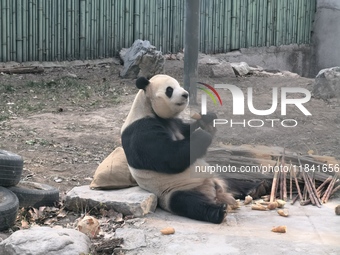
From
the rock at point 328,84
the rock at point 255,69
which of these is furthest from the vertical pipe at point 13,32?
the rock at point 328,84

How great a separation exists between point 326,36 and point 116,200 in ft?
35.0

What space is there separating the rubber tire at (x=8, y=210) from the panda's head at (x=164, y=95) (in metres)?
1.25

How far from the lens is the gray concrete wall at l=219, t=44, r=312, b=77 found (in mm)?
13508

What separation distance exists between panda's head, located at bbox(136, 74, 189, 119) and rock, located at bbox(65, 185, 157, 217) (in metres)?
0.63

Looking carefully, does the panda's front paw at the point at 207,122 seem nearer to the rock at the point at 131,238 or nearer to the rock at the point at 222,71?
the rock at the point at 131,238

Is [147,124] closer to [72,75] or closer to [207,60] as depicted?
[72,75]

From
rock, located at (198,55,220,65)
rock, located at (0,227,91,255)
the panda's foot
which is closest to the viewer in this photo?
rock, located at (0,227,91,255)

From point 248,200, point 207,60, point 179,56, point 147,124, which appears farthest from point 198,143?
point 179,56

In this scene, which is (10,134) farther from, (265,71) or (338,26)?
(338,26)

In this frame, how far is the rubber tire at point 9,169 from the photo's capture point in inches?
207

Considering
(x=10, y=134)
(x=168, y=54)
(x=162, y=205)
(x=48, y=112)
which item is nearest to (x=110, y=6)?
(x=168, y=54)

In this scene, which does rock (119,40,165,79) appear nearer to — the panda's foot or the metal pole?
the metal pole

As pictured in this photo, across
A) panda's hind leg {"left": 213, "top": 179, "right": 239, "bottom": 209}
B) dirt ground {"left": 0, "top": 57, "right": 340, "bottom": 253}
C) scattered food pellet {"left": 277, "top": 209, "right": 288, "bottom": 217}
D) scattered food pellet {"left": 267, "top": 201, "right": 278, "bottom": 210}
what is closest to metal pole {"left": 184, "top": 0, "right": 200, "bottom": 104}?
dirt ground {"left": 0, "top": 57, "right": 340, "bottom": 253}

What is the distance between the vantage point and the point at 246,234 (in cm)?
454
